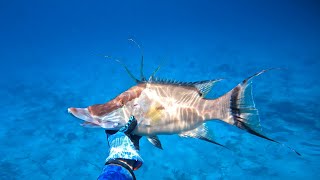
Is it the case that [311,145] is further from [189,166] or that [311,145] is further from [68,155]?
Result: [68,155]

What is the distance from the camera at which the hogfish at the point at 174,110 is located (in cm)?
263

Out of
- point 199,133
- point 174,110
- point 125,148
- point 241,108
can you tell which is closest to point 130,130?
point 125,148

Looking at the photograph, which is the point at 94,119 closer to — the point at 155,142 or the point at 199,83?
the point at 155,142

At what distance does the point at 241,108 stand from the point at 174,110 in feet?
2.25

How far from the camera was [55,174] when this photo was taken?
9.73 m

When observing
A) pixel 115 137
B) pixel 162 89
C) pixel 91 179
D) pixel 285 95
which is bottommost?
pixel 91 179

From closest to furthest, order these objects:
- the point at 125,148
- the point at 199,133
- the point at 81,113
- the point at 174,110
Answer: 1. the point at 81,113
2. the point at 125,148
3. the point at 174,110
4. the point at 199,133

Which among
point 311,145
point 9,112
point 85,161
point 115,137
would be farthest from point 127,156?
point 9,112

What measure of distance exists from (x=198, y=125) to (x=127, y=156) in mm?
845

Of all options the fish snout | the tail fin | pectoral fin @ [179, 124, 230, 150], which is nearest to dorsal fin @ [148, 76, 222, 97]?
the tail fin

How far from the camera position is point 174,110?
278 cm

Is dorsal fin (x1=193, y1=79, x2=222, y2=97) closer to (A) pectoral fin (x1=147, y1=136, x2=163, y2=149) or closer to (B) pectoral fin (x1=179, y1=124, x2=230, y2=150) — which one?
(B) pectoral fin (x1=179, y1=124, x2=230, y2=150)

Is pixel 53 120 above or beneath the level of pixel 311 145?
above

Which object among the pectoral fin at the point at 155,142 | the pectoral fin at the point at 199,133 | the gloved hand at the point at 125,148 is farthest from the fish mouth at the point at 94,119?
the pectoral fin at the point at 199,133
